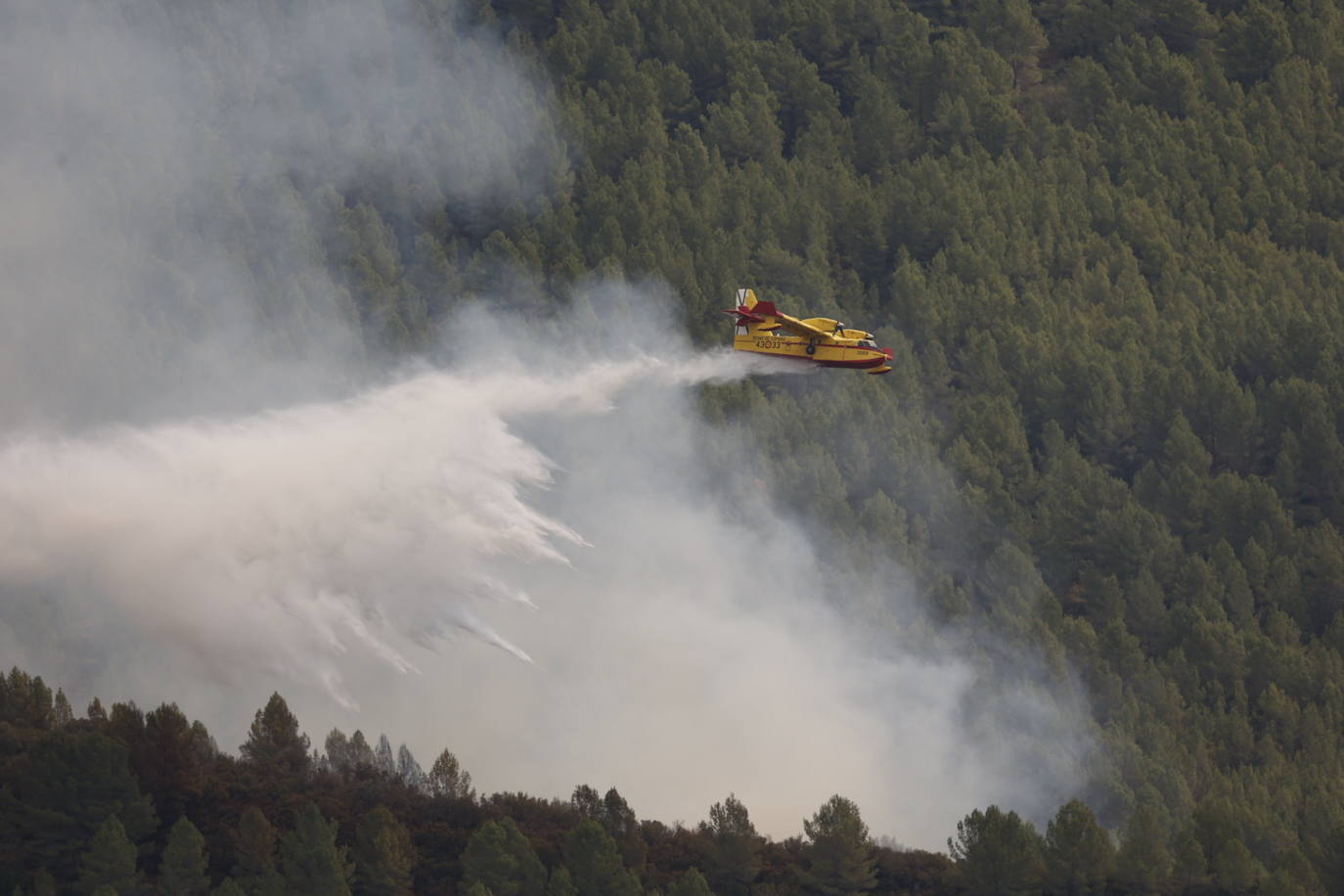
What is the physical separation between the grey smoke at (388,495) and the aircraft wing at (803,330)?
38.2ft

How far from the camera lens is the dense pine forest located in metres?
87.4

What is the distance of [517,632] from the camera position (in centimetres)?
11069

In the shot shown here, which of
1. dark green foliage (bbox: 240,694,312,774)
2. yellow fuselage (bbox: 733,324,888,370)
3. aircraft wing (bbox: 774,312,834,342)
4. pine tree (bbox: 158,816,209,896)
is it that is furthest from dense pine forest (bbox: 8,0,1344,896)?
aircraft wing (bbox: 774,312,834,342)

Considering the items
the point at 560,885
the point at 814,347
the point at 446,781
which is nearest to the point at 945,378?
the point at 814,347

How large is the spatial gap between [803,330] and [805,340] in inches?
21.5

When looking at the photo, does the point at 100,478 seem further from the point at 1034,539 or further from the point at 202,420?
the point at 1034,539

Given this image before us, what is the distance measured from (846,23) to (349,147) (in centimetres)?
3172

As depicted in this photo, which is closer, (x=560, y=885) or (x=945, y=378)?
(x=560, y=885)

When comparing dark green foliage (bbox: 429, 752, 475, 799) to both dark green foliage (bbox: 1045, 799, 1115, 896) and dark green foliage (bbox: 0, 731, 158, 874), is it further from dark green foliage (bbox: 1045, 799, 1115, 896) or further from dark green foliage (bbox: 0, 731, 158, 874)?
dark green foliage (bbox: 1045, 799, 1115, 896)

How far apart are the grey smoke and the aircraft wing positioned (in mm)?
11656

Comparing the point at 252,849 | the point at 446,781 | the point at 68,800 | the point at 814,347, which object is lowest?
the point at 252,849

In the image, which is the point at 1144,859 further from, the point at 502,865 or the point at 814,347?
the point at 502,865

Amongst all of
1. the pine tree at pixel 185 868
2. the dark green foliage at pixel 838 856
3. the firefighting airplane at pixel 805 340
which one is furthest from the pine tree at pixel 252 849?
the firefighting airplane at pixel 805 340

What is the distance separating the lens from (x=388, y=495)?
3917 inches
